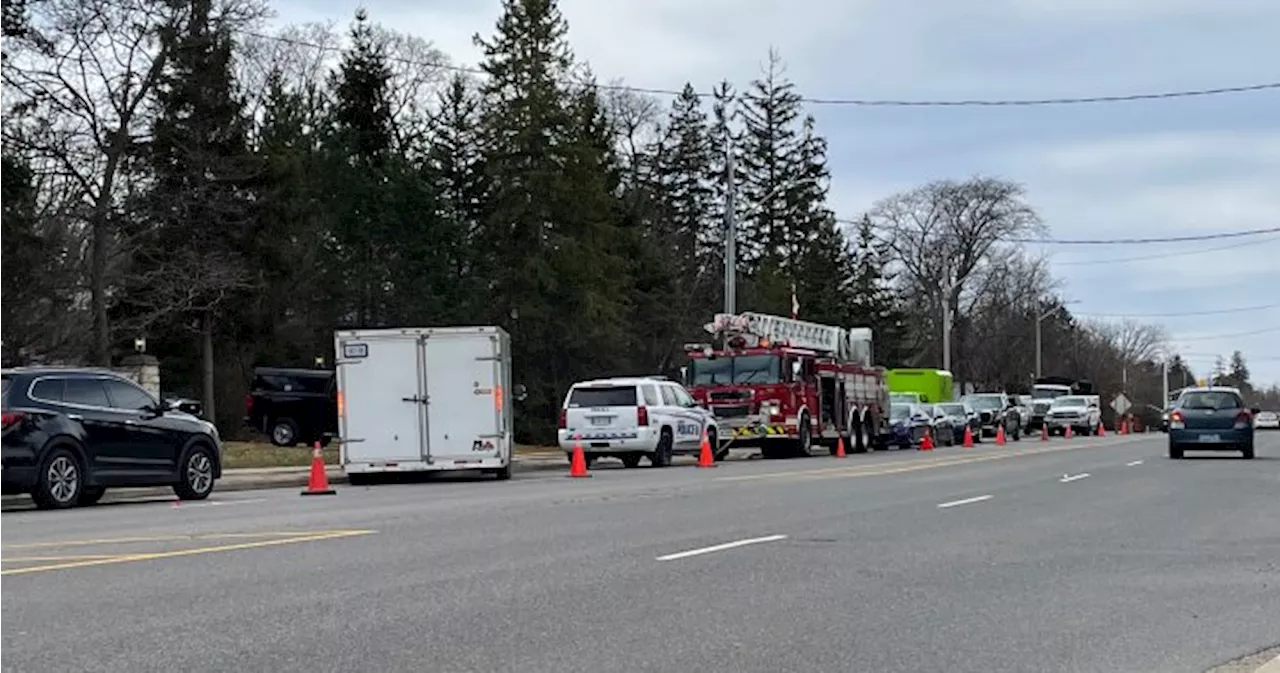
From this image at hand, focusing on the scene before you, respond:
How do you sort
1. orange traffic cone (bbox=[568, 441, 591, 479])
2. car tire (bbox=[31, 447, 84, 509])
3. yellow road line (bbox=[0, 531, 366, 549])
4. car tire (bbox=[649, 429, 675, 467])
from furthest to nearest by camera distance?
car tire (bbox=[649, 429, 675, 467]) → orange traffic cone (bbox=[568, 441, 591, 479]) → car tire (bbox=[31, 447, 84, 509]) → yellow road line (bbox=[0, 531, 366, 549])

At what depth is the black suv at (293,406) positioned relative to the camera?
43375 mm

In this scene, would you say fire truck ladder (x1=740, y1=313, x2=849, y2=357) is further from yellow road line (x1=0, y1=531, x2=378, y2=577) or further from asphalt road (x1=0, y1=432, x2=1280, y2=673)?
yellow road line (x1=0, y1=531, x2=378, y2=577)

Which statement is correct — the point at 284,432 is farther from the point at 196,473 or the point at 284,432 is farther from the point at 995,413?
the point at 995,413

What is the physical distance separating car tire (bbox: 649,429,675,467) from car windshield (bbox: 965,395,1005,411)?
102ft

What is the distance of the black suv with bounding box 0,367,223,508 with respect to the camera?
19422mm

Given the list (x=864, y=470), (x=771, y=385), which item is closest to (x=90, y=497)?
(x=864, y=470)

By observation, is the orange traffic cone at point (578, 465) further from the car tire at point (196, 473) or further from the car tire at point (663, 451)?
the car tire at point (196, 473)

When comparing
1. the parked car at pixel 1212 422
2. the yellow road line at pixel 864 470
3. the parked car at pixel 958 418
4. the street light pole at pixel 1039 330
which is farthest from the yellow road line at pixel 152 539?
the street light pole at pixel 1039 330

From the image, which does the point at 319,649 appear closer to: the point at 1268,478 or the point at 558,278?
the point at 1268,478

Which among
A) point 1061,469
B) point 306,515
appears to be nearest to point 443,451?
point 306,515

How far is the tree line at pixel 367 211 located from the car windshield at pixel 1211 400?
14.5 meters

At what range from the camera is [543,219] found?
53938mm

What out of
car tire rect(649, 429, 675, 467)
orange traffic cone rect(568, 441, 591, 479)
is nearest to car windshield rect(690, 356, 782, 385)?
car tire rect(649, 429, 675, 467)

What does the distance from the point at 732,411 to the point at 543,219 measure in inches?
756
